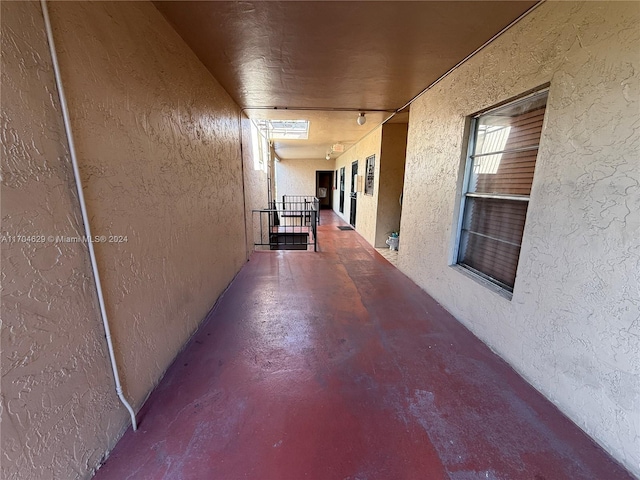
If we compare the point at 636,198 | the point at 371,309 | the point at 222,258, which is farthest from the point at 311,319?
the point at 636,198

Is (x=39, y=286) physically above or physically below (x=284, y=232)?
above

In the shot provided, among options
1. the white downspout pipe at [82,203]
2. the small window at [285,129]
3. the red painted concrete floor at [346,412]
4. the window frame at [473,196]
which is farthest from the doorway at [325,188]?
the white downspout pipe at [82,203]

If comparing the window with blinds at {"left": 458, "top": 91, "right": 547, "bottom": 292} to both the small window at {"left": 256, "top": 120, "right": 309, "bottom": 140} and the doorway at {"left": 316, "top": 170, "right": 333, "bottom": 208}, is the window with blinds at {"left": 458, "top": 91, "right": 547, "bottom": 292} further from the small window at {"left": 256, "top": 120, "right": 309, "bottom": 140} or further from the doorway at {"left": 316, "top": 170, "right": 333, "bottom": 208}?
the doorway at {"left": 316, "top": 170, "right": 333, "bottom": 208}

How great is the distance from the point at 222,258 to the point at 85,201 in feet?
6.72

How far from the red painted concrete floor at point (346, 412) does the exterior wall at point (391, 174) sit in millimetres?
3024

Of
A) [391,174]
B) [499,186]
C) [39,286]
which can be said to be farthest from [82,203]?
[391,174]

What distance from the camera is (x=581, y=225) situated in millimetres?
1449

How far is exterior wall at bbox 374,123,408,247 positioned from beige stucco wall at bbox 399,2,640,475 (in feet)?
9.40

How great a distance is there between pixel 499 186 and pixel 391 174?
3.03 metres

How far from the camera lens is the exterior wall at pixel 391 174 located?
5039 mm

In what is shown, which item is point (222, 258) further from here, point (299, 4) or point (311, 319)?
point (299, 4)

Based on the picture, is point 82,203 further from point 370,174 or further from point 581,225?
point 370,174

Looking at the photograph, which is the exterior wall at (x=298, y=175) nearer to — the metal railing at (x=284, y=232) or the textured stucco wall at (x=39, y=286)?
the metal railing at (x=284, y=232)

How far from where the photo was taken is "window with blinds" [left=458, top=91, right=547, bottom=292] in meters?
1.95
